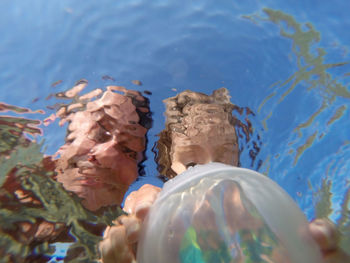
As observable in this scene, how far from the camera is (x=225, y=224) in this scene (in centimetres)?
75

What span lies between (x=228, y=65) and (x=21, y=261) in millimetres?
1323

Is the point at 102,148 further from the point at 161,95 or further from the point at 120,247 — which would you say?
the point at 120,247

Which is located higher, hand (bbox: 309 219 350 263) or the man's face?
the man's face

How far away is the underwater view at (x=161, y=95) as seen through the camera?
4.66ft

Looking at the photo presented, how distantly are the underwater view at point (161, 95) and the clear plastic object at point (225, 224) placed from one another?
0.55m

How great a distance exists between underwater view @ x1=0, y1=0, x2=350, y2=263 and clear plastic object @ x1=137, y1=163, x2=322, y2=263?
1.81ft

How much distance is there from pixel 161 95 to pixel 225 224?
1056 millimetres

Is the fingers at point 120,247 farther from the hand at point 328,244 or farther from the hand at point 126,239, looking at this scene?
the hand at point 328,244

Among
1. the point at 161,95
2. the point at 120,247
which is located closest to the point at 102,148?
the point at 161,95

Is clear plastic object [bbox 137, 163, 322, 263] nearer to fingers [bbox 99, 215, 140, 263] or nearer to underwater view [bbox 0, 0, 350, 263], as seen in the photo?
fingers [bbox 99, 215, 140, 263]

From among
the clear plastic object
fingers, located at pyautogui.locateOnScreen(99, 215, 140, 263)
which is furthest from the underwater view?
the clear plastic object

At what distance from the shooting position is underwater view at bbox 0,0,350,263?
4.66 ft

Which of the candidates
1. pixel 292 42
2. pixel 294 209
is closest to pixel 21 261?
pixel 294 209

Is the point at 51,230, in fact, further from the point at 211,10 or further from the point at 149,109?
the point at 211,10
